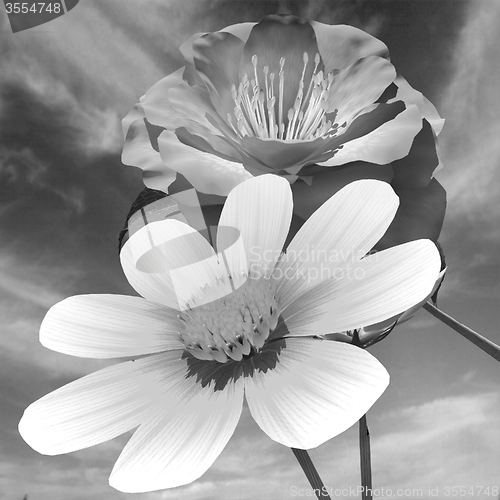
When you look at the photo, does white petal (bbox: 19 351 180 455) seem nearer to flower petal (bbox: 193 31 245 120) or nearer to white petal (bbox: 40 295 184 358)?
white petal (bbox: 40 295 184 358)

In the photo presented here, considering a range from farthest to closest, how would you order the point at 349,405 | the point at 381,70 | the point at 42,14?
the point at 42,14 → the point at 381,70 → the point at 349,405

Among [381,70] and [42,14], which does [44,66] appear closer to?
[42,14]

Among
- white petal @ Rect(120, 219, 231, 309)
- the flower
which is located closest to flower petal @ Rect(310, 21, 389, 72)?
the flower

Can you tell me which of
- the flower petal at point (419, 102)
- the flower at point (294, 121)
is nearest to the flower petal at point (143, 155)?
the flower at point (294, 121)

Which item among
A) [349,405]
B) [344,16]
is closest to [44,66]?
[344,16]

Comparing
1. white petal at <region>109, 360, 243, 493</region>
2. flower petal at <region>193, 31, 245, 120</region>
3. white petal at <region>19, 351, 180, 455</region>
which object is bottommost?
white petal at <region>19, 351, 180, 455</region>

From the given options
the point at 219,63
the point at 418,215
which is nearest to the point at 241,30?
the point at 219,63
